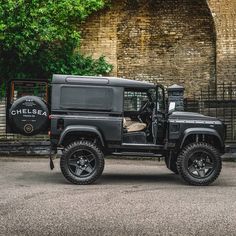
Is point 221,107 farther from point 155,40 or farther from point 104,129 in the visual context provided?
point 104,129

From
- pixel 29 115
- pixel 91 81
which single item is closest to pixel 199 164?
pixel 91 81

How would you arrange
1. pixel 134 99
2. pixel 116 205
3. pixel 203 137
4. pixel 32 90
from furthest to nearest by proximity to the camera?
pixel 32 90 → pixel 134 99 → pixel 203 137 → pixel 116 205

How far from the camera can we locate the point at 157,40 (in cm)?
1995

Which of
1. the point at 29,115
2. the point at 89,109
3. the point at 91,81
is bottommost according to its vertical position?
the point at 29,115

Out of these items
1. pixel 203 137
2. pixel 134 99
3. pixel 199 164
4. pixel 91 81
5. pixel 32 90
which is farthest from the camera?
pixel 32 90

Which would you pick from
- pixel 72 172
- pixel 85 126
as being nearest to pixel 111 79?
pixel 85 126

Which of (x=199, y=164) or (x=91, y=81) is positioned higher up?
(x=91, y=81)

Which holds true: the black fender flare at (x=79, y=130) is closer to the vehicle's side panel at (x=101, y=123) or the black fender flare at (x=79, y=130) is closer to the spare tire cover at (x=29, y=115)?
the vehicle's side panel at (x=101, y=123)

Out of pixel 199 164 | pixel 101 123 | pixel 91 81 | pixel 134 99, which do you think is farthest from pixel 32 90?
pixel 199 164

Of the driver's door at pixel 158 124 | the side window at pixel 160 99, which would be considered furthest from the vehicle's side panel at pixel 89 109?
the side window at pixel 160 99

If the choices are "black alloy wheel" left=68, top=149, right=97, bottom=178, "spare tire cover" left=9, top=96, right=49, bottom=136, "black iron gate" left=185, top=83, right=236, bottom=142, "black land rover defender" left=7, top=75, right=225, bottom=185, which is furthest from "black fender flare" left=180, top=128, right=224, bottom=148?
"black iron gate" left=185, top=83, right=236, bottom=142

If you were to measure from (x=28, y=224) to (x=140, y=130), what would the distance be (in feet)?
14.5

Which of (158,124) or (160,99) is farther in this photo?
(160,99)

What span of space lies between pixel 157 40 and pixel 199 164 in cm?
1065
